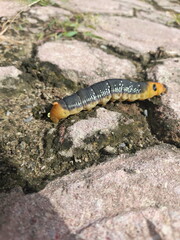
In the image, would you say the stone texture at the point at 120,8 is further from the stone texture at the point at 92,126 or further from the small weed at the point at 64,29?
the stone texture at the point at 92,126

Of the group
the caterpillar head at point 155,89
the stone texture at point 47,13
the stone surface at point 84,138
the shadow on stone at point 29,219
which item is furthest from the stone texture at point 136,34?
the shadow on stone at point 29,219

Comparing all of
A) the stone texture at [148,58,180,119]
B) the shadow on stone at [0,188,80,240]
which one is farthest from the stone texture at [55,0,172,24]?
the shadow on stone at [0,188,80,240]

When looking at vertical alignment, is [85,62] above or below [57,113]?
above

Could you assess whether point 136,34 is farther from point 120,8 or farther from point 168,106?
point 168,106

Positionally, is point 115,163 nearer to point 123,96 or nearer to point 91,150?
point 91,150

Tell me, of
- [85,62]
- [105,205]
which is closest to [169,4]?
[85,62]

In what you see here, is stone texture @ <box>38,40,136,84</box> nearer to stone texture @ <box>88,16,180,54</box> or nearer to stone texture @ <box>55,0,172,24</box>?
stone texture @ <box>88,16,180,54</box>

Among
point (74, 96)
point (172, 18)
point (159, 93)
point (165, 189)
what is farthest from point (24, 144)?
point (172, 18)
